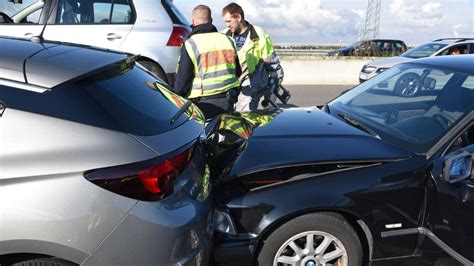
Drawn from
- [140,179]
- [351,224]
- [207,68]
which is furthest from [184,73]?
[140,179]

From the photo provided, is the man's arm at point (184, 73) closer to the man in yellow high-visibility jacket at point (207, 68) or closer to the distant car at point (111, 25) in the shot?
A: the man in yellow high-visibility jacket at point (207, 68)

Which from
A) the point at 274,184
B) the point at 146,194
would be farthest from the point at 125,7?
the point at 146,194

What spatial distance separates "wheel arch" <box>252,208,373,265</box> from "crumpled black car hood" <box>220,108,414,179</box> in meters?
0.31

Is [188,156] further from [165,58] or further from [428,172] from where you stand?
[165,58]

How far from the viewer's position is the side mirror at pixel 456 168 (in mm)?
2732

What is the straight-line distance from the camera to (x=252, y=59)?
5910 mm

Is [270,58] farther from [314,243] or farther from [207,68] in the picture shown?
[314,243]

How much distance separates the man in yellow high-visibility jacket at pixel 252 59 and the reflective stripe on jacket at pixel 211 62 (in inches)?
50.2

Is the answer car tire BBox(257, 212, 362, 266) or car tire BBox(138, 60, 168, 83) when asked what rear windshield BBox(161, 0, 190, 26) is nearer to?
car tire BBox(138, 60, 168, 83)

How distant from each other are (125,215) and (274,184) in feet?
3.48

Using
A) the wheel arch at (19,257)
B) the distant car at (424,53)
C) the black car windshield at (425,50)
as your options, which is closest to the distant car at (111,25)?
the wheel arch at (19,257)

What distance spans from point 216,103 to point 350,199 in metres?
2.24

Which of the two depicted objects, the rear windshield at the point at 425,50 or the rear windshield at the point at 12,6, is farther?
the rear windshield at the point at 425,50

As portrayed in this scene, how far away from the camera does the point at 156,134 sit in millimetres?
2193
